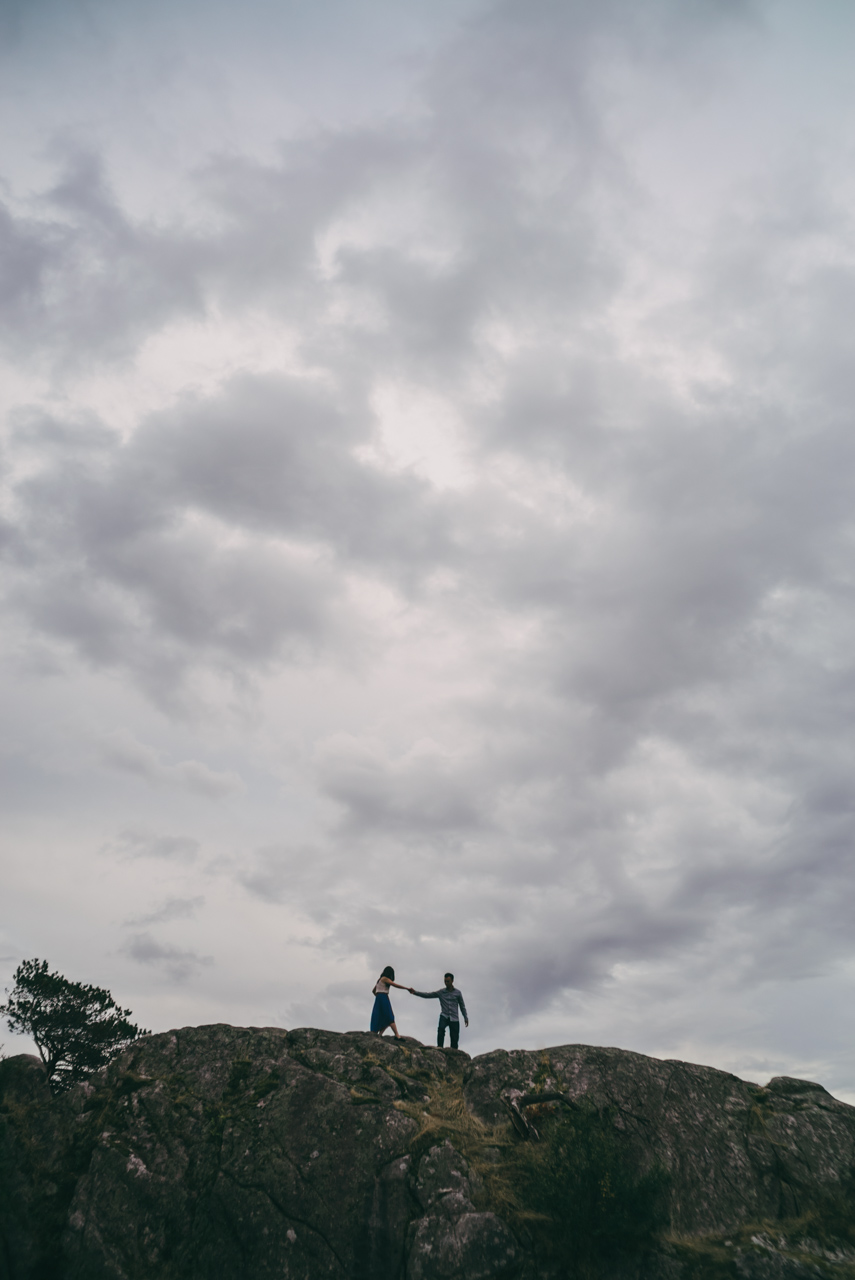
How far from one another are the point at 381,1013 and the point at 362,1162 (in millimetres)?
6454

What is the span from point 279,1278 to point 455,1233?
420 cm

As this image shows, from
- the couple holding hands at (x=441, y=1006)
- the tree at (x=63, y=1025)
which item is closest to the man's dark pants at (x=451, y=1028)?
the couple holding hands at (x=441, y=1006)

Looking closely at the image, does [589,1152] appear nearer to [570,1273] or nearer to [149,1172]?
[570,1273]

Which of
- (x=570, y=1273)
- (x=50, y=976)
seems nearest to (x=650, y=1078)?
(x=570, y=1273)

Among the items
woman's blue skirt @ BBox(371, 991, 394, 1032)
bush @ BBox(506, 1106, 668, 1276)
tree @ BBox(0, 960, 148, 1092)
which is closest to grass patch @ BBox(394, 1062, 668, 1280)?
bush @ BBox(506, 1106, 668, 1276)

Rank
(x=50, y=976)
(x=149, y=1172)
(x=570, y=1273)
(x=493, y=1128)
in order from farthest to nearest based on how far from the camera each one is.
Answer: (x=50, y=976) < (x=493, y=1128) < (x=149, y=1172) < (x=570, y=1273)

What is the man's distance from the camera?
2566 cm

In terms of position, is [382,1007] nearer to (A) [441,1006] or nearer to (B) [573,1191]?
(A) [441,1006]

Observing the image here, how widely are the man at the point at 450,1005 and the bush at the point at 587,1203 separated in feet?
24.1

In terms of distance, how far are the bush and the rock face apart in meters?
0.19

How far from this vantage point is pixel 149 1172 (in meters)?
19.0

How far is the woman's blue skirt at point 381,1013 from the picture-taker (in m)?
25.5

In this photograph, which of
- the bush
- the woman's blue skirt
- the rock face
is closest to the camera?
the bush

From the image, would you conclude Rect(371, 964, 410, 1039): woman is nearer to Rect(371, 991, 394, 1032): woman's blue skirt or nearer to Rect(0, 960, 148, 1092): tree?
Rect(371, 991, 394, 1032): woman's blue skirt
